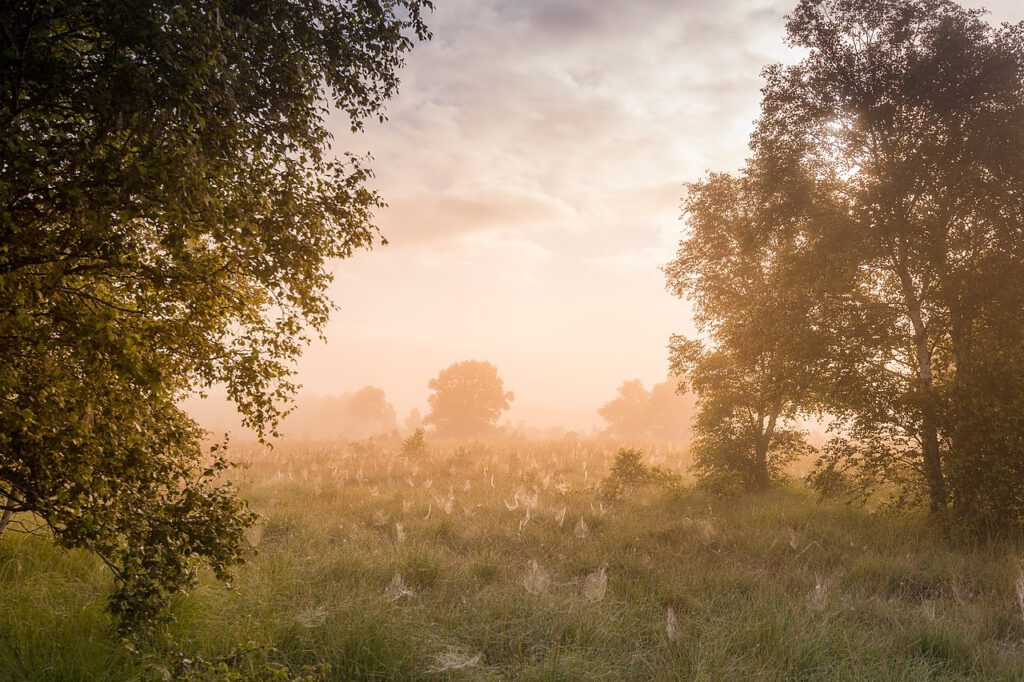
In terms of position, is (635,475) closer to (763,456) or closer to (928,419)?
(763,456)

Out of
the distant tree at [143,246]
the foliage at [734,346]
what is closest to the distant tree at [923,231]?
the foliage at [734,346]

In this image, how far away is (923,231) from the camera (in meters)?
9.79

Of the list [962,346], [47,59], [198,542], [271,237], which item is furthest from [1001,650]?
[47,59]

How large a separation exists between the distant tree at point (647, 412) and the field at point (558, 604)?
4568 cm

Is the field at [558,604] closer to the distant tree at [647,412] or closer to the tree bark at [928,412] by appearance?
the tree bark at [928,412]

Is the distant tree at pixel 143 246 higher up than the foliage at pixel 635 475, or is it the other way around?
the distant tree at pixel 143 246

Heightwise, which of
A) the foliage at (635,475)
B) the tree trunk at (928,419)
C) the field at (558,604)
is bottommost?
the field at (558,604)

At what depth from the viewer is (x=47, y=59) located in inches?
148

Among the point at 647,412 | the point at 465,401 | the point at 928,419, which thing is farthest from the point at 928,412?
the point at 647,412

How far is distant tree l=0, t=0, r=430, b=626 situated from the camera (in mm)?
3717

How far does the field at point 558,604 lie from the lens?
5.06 meters

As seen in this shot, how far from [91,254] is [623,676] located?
5.80 meters

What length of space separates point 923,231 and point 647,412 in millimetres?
47560

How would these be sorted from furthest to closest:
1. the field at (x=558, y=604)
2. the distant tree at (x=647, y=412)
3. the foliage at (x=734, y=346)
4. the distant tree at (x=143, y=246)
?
the distant tree at (x=647, y=412) < the foliage at (x=734, y=346) < the field at (x=558, y=604) < the distant tree at (x=143, y=246)
